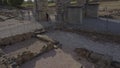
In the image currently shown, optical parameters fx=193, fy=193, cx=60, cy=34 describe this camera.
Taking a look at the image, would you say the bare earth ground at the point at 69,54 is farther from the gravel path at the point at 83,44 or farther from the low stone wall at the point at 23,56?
the low stone wall at the point at 23,56

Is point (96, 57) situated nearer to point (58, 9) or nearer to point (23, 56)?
point (23, 56)

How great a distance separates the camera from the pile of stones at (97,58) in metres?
10.5

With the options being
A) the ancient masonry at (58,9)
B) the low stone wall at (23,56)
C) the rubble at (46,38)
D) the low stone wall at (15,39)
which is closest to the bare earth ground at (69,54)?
the low stone wall at (23,56)

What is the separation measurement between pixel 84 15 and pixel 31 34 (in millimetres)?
8030

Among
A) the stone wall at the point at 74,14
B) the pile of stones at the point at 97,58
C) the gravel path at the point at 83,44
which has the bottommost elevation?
the pile of stones at the point at 97,58

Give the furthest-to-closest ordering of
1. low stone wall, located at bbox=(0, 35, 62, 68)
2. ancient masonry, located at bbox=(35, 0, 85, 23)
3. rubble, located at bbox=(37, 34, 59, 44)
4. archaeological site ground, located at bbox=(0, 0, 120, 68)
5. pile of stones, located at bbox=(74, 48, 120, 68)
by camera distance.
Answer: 1. ancient masonry, located at bbox=(35, 0, 85, 23)
2. rubble, located at bbox=(37, 34, 59, 44)
3. archaeological site ground, located at bbox=(0, 0, 120, 68)
4. pile of stones, located at bbox=(74, 48, 120, 68)
5. low stone wall, located at bbox=(0, 35, 62, 68)

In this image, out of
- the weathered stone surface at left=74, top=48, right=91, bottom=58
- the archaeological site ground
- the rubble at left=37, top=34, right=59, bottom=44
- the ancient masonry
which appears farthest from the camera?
the ancient masonry

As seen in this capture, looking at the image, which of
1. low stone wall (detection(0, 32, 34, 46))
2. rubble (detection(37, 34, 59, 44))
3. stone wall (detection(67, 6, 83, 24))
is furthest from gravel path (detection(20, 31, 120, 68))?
stone wall (detection(67, 6, 83, 24))

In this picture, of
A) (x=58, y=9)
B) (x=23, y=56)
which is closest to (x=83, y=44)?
(x=23, y=56)

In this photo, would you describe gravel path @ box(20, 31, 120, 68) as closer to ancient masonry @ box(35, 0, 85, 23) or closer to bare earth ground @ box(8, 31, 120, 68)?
bare earth ground @ box(8, 31, 120, 68)

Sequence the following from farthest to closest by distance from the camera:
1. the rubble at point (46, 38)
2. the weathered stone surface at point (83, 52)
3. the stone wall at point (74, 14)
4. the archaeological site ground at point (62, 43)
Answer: the stone wall at point (74, 14) → the rubble at point (46, 38) → the weathered stone surface at point (83, 52) → the archaeological site ground at point (62, 43)

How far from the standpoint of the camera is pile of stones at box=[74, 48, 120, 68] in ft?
34.3

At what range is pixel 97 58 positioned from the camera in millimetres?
11203

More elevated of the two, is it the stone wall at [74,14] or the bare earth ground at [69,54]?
the stone wall at [74,14]
